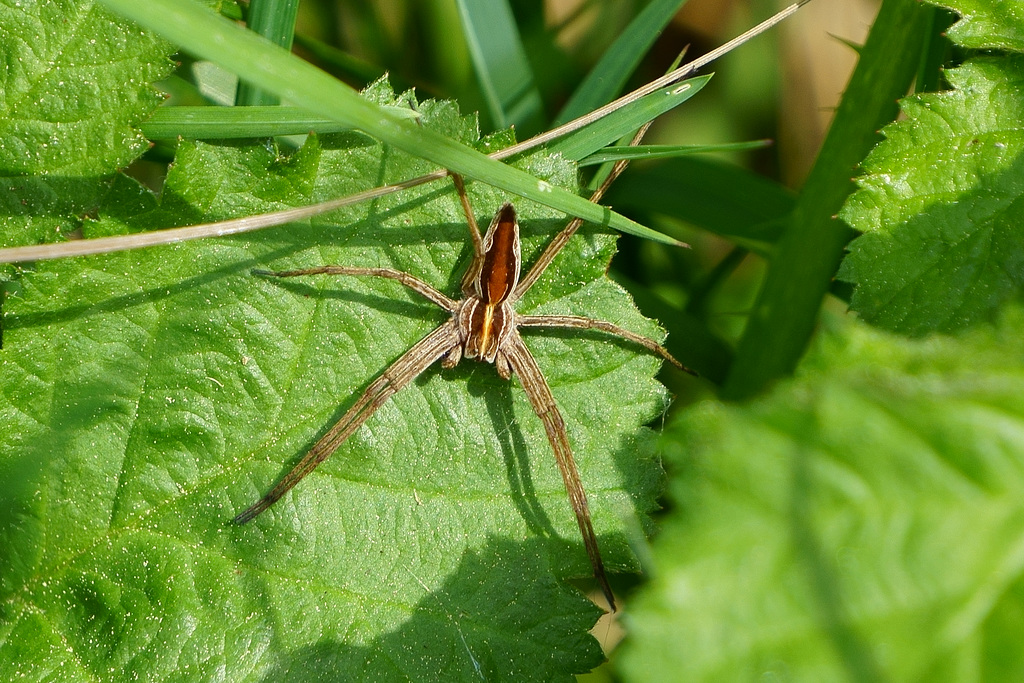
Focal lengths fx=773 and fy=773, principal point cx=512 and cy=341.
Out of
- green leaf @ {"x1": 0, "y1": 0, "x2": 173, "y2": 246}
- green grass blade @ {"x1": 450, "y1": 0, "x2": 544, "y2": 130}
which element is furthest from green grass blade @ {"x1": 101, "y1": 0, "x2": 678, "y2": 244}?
green grass blade @ {"x1": 450, "y1": 0, "x2": 544, "y2": 130}

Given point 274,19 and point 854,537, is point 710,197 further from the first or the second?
point 854,537

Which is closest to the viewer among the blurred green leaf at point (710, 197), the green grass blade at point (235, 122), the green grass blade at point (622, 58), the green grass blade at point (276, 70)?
the green grass blade at point (276, 70)

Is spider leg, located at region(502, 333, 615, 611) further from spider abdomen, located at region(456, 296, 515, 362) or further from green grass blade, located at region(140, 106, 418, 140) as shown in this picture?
green grass blade, located at region(140, 106, 418, 140)

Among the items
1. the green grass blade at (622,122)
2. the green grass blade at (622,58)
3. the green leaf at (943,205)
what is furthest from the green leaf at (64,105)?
the green leaf at (943,205)

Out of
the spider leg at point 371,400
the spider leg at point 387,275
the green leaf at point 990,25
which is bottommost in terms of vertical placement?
the spider leg at point 371,400

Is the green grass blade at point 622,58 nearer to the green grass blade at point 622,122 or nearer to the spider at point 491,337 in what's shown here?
the green grass blade at point 622,122

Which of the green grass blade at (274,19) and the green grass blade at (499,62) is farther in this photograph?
the green grass blade at (499,62)

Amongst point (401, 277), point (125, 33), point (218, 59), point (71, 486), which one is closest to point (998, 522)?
point (401, 277)
